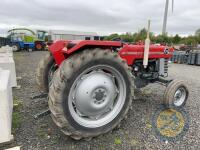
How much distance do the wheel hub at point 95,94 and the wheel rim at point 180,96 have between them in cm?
167

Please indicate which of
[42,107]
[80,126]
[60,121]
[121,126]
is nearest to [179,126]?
[121,126]

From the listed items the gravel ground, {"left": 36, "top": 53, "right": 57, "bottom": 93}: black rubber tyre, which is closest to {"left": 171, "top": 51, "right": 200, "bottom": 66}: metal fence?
the gravel ground

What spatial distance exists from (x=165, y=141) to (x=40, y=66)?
8.88ft

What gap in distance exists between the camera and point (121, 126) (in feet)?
10.0

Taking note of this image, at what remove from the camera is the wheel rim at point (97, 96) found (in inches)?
99.9

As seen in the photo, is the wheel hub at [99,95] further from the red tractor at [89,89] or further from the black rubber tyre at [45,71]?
the black rubber tyre at [45,71]

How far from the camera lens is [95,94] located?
8.66 feet

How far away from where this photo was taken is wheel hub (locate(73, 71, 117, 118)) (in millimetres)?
2545

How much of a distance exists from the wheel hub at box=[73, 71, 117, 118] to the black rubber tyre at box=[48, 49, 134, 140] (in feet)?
0.68

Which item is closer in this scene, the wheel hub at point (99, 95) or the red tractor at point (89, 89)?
the red tractor at point (89, 89)

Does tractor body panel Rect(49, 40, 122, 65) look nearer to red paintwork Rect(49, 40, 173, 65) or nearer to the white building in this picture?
red paintwork Rect(49, 40, 173, 65)

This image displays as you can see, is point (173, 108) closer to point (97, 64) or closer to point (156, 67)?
point (156, 67)

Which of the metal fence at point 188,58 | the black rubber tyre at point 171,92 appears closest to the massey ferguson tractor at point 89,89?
the black rubber tyre at point 171,92

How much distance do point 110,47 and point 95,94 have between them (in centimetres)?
80
